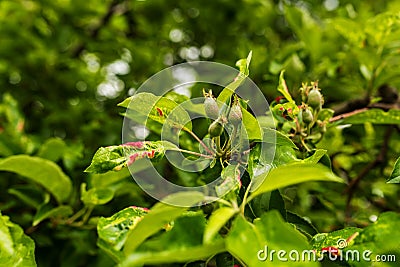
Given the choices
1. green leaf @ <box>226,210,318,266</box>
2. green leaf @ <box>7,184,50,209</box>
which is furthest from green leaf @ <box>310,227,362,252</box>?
green leaf @ <box>7,184,50,209</box>

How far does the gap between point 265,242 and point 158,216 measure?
0.14m

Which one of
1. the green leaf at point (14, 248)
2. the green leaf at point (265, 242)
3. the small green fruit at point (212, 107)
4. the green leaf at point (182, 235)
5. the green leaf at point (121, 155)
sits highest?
the small green fruit at point (212, 107)

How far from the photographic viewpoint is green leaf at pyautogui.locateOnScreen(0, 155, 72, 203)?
3.46 ft

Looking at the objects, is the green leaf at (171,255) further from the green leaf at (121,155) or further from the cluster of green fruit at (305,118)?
the cluster of green fruit at (305,118)

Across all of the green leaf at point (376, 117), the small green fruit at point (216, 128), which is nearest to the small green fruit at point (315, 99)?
the green leaf at point (376, 117)

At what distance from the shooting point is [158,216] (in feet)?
1.98

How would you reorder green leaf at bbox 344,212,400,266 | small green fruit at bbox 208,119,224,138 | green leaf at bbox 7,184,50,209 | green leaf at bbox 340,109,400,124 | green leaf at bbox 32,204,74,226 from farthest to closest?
green leaf at bbox 7,184,50,209 → green leaf at bbox 32,204,74,226 → green leaf at bbox 340,109,400,124 → small green fruit at bbox 208,119,224,138 → green leaf at bbox 344,212,400,266

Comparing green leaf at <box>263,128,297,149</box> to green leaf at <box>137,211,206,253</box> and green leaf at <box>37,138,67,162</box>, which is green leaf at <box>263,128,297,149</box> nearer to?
green leaf at <box>137,211,206,253</box>

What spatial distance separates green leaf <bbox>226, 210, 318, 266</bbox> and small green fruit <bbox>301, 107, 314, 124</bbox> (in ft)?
1.14

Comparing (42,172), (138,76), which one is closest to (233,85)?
(42,172)

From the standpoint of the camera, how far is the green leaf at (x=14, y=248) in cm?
78

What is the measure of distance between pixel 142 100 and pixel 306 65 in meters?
0.86

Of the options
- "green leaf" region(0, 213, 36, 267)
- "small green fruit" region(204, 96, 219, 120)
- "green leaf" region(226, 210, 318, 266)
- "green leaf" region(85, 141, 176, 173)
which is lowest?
"green leaf" region(0, 213, 36, 267)

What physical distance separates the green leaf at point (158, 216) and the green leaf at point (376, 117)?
1.85 ft
